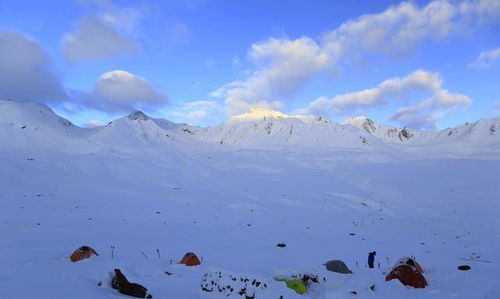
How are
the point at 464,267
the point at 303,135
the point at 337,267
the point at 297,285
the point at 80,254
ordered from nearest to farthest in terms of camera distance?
the point at 297,285
the point at 80,254
the point at 337,267
the point at 464,267
the point at 303,135

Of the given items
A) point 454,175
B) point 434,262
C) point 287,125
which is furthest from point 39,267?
point 287,125

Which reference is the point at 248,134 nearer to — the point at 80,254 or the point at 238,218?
the point at 238,218

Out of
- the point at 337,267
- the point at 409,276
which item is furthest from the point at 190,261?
the point at 409,276

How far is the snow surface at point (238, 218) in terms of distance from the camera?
15.0m

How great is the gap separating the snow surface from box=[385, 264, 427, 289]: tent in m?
0.35

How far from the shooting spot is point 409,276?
1552 cm

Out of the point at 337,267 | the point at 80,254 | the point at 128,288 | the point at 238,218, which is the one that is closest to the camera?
the point at 128,288

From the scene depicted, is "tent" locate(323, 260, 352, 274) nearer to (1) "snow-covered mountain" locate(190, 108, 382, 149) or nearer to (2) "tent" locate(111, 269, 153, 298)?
(2) "tent" locate(111, 269, 153, 298)

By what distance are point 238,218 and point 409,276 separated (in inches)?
726

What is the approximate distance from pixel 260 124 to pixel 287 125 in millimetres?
18628

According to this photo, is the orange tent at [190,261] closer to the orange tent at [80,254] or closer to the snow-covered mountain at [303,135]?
the orange tent at [80,254]

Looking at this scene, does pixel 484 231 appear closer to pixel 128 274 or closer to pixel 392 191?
pixel 392 191

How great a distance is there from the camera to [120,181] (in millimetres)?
46094

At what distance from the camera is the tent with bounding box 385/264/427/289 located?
15.4 meters
